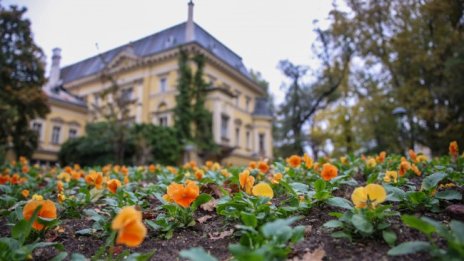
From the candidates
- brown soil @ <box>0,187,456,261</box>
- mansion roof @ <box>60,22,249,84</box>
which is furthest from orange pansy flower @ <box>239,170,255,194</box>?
mansion roof @ <box>60,22,249,84</box>

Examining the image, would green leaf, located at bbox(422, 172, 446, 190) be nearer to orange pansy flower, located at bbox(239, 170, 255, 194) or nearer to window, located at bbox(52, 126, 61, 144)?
orange pansy flower, located at bbox(239, 170, 255, 194)

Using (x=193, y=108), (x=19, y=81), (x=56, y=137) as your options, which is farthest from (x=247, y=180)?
(x=56, y=137)

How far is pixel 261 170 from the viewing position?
3.50m

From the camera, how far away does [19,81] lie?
18.9 m

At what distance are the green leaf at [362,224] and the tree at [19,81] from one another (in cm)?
1838

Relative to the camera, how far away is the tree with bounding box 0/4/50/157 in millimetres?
17016

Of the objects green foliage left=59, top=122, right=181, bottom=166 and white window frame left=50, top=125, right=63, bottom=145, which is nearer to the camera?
green foliage left=59, top=122, right=181, bottom=166

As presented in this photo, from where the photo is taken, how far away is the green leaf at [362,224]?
1.52m

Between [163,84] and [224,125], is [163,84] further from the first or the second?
[224,125]

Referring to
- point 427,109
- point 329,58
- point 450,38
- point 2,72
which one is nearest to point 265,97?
point 329,58

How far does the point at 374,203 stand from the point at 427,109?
15.4 metres

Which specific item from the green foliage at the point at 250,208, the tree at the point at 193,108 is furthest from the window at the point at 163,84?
the green foliage at the point at 250,208

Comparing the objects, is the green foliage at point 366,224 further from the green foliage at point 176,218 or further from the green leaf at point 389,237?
the green foliage at point 176,218

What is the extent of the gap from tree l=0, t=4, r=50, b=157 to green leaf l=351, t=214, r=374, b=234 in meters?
18.4
